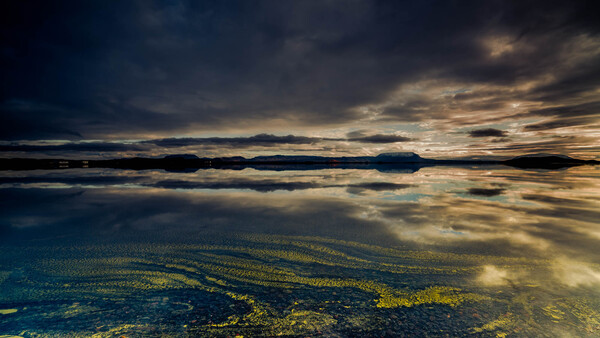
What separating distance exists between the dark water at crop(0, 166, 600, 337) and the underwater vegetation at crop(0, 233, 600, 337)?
0.03m

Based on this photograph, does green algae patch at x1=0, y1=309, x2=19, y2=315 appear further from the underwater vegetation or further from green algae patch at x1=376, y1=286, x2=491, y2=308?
green algae patch at x1=376, y1=286, x2=491, y2=308

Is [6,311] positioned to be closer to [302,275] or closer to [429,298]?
[302,275]

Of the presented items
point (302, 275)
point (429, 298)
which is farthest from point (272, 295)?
point (429, 298)

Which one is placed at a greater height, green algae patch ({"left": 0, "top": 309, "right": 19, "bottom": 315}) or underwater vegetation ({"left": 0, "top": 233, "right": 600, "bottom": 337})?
underwater vegetation ({"left": 0, "top": 233, "right": 600, "bottom": 337})

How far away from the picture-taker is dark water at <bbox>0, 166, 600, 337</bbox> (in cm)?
510

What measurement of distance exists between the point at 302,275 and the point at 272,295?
1.19 m

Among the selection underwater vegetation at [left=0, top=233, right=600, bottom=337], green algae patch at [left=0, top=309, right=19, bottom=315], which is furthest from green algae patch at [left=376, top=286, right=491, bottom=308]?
green algae patch at [left=0, top=309, right=19, bottom=315]

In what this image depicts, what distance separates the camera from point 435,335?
471 cm

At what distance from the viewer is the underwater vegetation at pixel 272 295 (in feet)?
16.4

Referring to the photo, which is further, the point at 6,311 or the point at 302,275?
the point at 302,275

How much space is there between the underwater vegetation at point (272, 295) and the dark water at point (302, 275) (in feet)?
0.11

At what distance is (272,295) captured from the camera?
6.14 meters

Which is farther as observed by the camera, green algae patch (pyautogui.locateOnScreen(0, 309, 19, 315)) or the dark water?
green algae patch (pyautogui.locateOnScreen(0, 309, 19, 315))

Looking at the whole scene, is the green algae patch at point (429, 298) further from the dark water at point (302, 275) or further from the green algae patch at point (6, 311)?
the green algae patch at point (6, 311)
